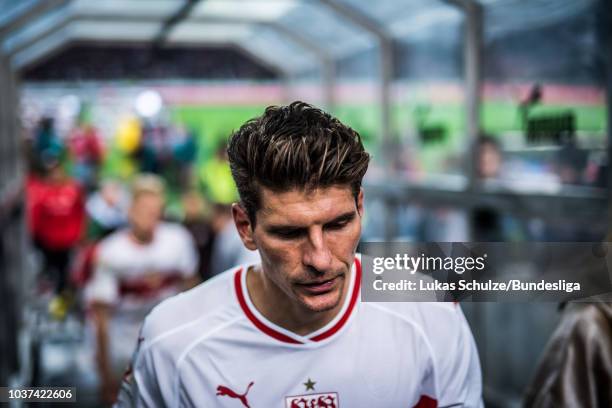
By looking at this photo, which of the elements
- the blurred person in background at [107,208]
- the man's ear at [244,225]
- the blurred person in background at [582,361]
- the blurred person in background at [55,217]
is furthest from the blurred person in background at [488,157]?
the blurred person in background at [55,217]

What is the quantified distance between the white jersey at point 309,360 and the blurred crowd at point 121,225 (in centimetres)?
114

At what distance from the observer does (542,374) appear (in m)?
1.70

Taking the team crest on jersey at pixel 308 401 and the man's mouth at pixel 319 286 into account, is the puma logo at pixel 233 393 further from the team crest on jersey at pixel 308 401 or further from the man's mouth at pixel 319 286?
the man's mouth at pixel 319 286

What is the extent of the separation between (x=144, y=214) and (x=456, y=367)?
246 cm

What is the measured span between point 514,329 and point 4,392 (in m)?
2.58

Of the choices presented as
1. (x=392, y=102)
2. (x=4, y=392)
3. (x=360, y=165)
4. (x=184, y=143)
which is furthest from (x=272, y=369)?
(x=184, y=143)

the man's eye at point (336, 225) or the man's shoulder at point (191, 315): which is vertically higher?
the man's eye at point (336, 225)

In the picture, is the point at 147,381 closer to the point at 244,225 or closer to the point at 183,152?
the point at 244,225

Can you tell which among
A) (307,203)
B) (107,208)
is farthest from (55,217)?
(307,203)

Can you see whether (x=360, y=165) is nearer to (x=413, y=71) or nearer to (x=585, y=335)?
(x=585, y=335)

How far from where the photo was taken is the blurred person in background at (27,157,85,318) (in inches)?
220

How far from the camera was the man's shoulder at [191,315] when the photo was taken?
4.66 ft

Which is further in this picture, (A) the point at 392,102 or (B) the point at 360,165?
(A) the point at 392,102

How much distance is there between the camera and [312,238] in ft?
3.86
